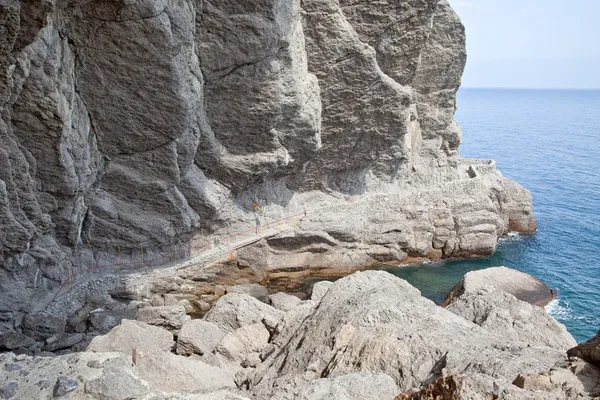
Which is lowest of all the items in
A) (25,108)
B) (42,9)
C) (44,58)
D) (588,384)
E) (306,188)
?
(306,188)

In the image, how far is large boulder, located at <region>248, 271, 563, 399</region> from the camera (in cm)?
1103

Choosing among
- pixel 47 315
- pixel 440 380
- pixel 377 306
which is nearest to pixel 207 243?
pixel 47 315

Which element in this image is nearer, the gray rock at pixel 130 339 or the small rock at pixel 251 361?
the gray rock at pixel 130 339

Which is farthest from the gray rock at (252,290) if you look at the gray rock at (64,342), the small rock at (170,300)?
the gray rock at (64,342)

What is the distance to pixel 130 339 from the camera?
17125mm

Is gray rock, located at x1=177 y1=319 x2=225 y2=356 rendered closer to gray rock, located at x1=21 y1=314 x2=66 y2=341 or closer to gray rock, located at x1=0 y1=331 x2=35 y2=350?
gray rock, located at x1=0 y1=331 x2=35 y2=350

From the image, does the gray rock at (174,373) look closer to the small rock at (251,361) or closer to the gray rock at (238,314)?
the small rock at (251,361)

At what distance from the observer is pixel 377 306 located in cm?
1416

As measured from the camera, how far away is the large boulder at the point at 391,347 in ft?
36.2

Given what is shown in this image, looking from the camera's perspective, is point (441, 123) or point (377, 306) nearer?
point (377, 306)

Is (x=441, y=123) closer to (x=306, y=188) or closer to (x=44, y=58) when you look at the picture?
(x=306, y=188)

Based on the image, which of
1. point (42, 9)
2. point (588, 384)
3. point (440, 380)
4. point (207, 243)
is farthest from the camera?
point (207, 243)

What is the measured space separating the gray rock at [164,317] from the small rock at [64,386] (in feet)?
37.9

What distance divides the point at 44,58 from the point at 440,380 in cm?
1648
